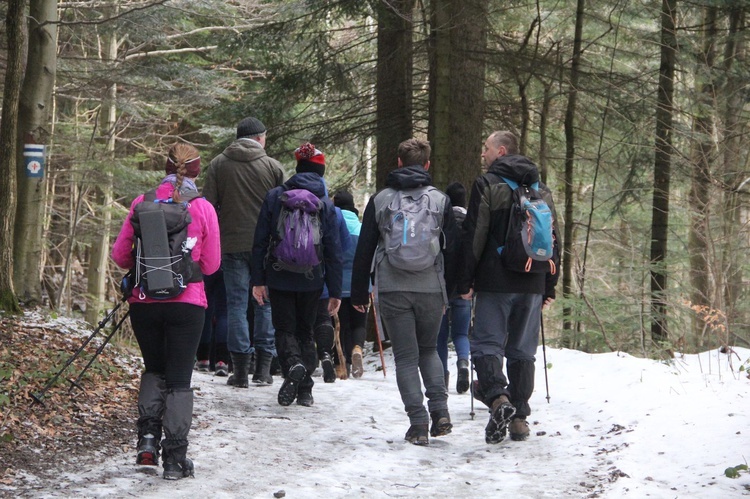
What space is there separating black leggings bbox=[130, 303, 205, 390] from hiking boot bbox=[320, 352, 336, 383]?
3.61 metres

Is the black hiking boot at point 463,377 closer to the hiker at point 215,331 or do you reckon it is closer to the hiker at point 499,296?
the hiker at point 499,296

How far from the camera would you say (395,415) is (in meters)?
7.34

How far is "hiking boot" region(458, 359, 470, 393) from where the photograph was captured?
329 inches

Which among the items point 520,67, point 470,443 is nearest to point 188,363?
point 470,443

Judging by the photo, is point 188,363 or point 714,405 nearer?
point 188,363

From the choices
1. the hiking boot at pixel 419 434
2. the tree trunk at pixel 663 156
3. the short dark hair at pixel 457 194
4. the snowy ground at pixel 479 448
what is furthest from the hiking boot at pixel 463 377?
the tree trunk at pixel 663 156

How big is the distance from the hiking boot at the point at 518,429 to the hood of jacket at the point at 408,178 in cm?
188

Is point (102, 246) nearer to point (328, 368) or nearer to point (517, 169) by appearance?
point (328, 368)

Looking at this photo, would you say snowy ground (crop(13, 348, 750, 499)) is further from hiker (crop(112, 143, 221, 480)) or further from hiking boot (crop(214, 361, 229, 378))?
hiking boot (crop(214, 361, 229, 378))

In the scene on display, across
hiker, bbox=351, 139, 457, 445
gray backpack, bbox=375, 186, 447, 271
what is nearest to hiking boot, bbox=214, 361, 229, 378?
hiker, bbox=351, 139, 457, 445

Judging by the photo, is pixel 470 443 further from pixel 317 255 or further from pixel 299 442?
pixel 317 255

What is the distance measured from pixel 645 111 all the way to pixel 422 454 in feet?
28.3

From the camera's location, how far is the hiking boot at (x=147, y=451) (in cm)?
500

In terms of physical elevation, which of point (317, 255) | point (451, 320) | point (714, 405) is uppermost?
point (317, 255)
